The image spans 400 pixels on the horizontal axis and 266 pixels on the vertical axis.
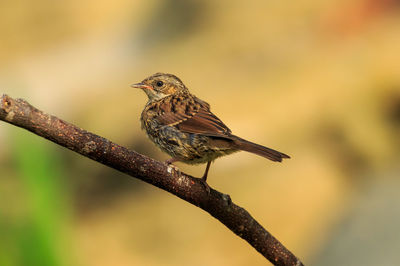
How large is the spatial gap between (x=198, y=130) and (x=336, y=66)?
762cm

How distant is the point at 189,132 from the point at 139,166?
4.70 feet

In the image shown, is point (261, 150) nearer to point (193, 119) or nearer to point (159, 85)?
point (193, 119)

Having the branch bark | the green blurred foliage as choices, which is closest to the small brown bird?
the branch bark

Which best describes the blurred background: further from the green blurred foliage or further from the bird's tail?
the green blurred foliage

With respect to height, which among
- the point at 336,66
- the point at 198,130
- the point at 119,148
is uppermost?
the point at 336,66

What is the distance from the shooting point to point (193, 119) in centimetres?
443

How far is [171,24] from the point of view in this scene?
14.1 meters

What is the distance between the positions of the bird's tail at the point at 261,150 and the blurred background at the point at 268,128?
4.35 m

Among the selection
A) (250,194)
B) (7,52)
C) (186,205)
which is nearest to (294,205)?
(250,194)

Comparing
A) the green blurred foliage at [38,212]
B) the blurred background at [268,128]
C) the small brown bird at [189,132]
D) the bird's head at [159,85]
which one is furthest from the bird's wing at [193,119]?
the blurred background at [268,128]

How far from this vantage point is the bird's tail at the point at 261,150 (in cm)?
336

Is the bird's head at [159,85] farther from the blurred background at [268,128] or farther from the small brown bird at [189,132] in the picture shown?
the blurred background at [268,128]

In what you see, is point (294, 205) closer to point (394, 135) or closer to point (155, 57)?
point (394, 135)

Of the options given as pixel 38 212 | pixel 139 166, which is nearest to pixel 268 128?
pixel 139 166
